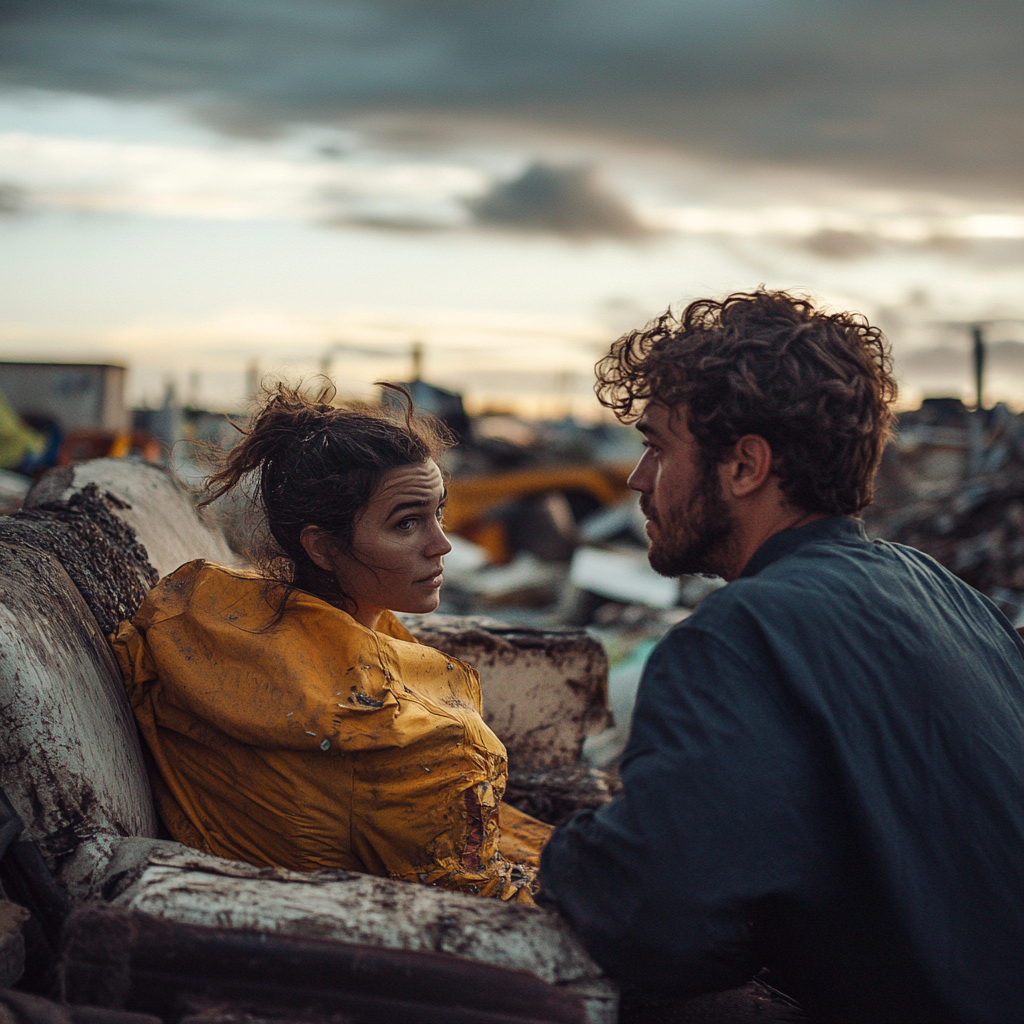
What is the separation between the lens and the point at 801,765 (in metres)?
1.35

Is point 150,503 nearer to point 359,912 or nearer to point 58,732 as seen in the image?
point 58,732

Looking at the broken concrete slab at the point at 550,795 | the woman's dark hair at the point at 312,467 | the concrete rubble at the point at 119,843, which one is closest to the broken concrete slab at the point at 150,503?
the concrete rubble at the point at 119,843

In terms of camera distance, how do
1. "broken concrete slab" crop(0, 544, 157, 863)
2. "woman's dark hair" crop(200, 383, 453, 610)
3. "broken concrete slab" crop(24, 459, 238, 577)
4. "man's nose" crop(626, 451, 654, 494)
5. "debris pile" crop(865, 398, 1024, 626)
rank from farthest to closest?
1. "debris pile" crop(865, 398, 1024, 626)
2. "broken concrete slab" crop(24, 459, 238, 577)
3. "woman's dark hair" crop(200, 383, 453, 610)
4. "man's nose" crop(626, 451, 654, 494)
5. "broken concrete slab" crop(0, 544, 157, 863)

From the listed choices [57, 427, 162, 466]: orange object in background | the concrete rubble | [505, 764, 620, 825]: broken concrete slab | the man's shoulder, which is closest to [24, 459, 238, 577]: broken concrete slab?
the concrete rubble

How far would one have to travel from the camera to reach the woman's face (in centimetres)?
204

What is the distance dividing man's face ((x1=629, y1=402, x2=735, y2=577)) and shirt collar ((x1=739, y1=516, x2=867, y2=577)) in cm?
7

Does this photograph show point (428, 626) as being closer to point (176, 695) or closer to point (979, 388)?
point (176, 695)

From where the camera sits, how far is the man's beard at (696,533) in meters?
1.70

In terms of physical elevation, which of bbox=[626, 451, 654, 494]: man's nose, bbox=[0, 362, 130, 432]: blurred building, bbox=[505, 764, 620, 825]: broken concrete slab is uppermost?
bbox=[0, 362, 130, 432]: blurred building

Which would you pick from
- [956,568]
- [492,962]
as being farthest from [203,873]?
[956,568]

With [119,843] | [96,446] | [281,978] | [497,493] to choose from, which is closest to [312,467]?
[119,843]

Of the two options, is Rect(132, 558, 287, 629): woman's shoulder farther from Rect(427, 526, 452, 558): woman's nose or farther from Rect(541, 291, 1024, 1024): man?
Rect(541, 291, 1024, 1024): man

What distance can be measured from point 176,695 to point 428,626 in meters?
1.15

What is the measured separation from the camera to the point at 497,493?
12359 millimetres
